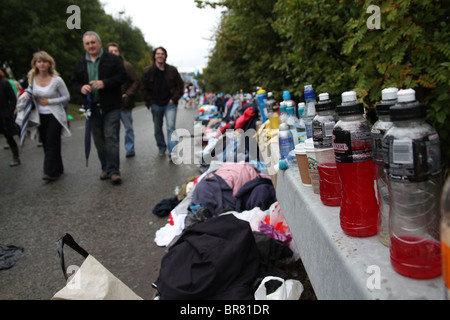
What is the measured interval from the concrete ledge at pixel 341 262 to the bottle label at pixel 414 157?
0.34 m

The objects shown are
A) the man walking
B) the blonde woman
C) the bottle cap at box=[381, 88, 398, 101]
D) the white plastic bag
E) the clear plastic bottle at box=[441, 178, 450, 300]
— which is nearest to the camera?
the clear plastic bottle at box=[441, 178, 450, 300]

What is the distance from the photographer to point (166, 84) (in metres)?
7.62

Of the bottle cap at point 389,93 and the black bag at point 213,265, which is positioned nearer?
the bottle cap at point 389,93

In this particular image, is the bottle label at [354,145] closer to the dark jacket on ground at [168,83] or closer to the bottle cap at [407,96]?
the bottle cap at [407,96]

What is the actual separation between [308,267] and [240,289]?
579 mm

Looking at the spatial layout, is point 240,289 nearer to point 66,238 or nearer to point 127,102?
point 66,238

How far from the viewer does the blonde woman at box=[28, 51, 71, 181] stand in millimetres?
6125

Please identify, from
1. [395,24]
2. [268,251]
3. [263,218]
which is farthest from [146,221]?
[395,24]

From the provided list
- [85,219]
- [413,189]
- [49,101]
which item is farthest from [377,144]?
[49,101]

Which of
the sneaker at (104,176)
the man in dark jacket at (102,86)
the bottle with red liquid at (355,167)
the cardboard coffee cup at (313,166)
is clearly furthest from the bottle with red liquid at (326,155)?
the sneaker at (104,176)

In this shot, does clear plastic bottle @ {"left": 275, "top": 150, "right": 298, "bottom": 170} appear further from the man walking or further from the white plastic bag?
the man walking

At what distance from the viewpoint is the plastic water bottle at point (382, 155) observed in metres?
1.45

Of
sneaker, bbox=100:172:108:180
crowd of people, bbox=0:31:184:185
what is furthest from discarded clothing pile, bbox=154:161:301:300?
sneaker, bbox=100:172:108:180
